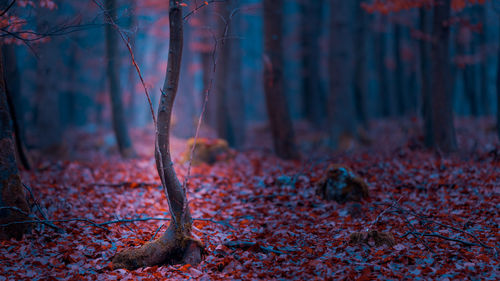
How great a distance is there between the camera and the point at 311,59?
67.0 ft

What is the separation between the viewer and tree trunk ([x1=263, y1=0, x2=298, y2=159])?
34.7 feet

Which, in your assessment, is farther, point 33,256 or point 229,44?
point 229,44

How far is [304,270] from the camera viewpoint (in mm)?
4590

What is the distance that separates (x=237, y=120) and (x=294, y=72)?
25.1 m

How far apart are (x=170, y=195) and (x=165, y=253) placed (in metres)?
0.75

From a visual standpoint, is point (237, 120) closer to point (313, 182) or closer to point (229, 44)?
point (229, 44)

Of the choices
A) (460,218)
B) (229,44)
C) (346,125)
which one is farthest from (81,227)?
(229,44)

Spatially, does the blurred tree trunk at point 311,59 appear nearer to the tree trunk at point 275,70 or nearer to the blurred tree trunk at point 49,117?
the tree trunk at point 275,70

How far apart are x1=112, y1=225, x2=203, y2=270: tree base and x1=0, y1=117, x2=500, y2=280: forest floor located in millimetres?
128

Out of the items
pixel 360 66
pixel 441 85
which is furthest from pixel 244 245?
pixel 360 66

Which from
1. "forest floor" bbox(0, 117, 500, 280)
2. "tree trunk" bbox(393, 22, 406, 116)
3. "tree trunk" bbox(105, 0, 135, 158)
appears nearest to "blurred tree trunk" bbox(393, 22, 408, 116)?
"tree trunk" bbox(393, 22, 406, 116)

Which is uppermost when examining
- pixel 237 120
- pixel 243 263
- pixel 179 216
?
pixel 237 120

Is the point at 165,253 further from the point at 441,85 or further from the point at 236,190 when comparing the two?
the point at 441,85

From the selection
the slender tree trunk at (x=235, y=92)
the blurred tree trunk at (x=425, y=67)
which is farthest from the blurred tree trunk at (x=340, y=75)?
the slender tree trunk at (x=235, y=92)
